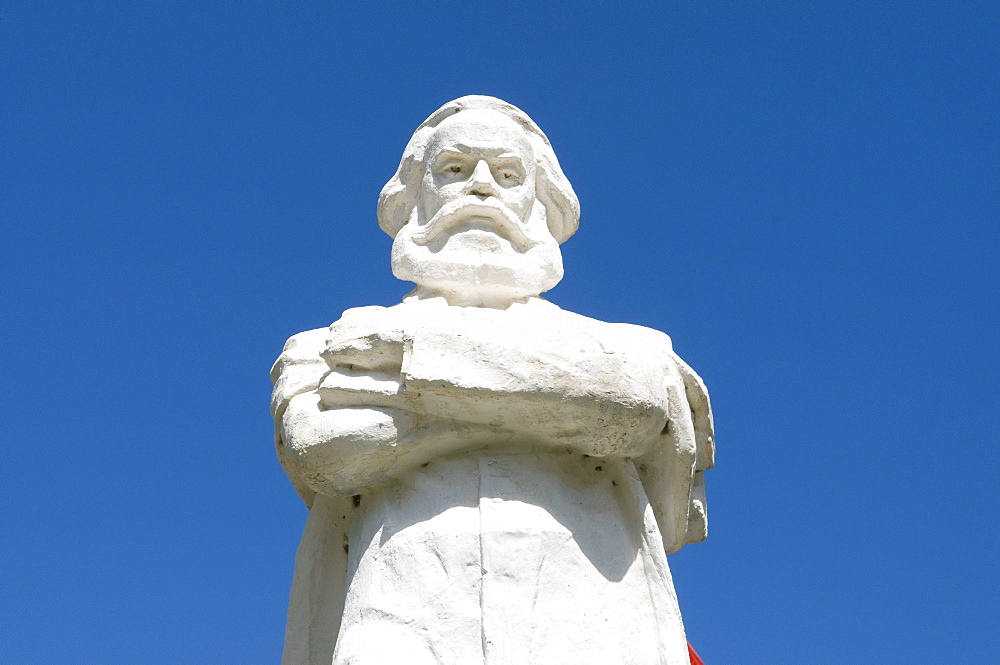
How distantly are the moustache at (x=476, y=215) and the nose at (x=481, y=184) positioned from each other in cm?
5

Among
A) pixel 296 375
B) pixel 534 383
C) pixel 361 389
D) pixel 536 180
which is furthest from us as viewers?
pixel 536 180

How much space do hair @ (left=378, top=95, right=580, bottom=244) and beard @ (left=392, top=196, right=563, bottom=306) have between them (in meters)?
0.32

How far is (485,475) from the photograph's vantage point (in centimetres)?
555

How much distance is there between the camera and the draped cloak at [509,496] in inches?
208

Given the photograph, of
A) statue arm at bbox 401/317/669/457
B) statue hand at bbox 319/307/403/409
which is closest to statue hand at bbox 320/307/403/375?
statue hand at bbox 319/307/403/409

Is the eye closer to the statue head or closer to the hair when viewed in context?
the statue head

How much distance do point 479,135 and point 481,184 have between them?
0.93 ft

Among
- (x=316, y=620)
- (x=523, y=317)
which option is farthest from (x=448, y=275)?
(x=316, y=620)

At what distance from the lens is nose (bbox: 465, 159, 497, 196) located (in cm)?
629

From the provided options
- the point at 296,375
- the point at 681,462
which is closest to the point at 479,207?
the point at 296,375

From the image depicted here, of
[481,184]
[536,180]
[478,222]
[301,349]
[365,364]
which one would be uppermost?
[536,180]

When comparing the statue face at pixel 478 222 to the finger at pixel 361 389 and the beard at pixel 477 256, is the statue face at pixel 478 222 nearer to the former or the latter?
the beard at pixel 477 256

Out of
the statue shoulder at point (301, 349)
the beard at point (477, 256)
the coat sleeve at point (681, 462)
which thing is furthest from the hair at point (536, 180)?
the coat sleeve at point (681, 462)

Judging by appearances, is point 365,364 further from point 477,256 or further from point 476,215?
point 476,215
